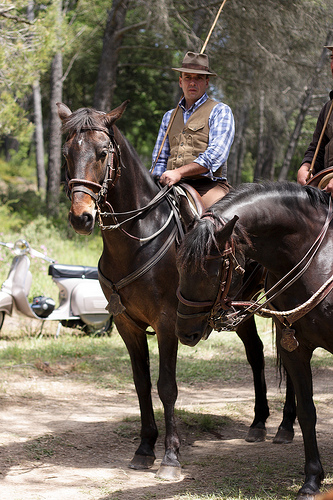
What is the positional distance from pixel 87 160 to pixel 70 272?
4.82 m

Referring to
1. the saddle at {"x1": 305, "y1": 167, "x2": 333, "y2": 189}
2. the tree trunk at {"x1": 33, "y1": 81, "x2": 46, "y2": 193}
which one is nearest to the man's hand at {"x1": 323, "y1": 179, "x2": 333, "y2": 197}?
the saddle at {"x1": 305, "y1": 167, "x2": 333, "y2": 189}

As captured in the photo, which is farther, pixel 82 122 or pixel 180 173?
pixel 180 173

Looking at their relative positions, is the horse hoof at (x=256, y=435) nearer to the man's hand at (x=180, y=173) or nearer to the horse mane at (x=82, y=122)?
the man's hand at (x=180, y=173)

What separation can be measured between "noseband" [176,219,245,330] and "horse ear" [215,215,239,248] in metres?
0.04

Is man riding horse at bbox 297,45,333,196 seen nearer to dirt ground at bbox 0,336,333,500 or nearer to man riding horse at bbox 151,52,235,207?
man riding horse at bbox 151,52,235,207

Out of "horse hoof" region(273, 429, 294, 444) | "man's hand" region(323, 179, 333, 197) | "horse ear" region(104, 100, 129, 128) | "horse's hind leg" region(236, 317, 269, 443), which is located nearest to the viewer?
"man's hand" region(323, 179, 333, 197)

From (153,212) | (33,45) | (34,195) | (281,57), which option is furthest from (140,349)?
(34,195)

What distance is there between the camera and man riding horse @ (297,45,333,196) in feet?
13.6

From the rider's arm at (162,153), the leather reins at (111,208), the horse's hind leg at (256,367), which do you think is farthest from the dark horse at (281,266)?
the rider's arm at (162,153)

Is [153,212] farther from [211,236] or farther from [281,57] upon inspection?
[281,57]

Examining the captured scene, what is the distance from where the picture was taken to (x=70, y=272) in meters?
8.42

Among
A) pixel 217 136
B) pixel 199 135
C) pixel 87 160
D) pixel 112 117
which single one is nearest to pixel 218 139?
pixel 217 136

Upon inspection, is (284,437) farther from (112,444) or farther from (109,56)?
(109,56)

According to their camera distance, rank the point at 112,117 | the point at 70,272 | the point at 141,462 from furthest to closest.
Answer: the point at 70,272
the point at 141,462
the point at 112,117
